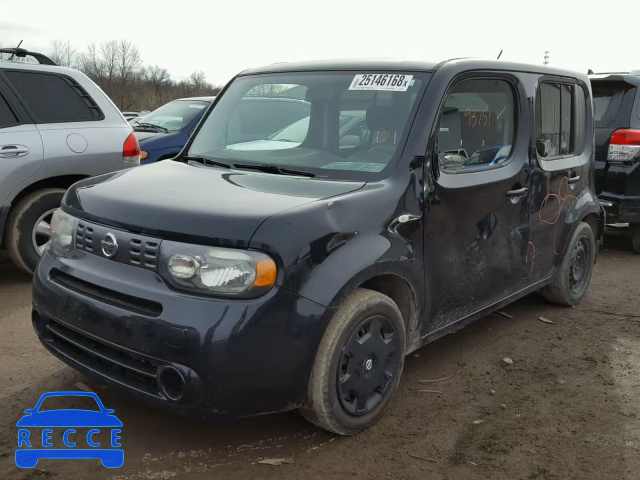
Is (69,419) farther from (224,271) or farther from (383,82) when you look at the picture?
(383,82)

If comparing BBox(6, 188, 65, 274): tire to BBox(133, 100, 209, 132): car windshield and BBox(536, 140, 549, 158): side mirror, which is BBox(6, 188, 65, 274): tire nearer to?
BBox(133, 100, 209, 132): car windshield

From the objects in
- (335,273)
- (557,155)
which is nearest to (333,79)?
(335,273)

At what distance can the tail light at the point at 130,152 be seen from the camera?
585 centimetres

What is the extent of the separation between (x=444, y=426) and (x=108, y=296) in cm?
175

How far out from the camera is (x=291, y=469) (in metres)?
2.87

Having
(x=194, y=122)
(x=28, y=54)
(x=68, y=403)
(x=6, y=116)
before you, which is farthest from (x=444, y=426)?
(x=194, y=122)

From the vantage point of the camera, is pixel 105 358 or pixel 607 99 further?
pixel 607 99

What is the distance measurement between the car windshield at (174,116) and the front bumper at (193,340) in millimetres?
6463

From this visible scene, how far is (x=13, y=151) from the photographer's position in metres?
5.25

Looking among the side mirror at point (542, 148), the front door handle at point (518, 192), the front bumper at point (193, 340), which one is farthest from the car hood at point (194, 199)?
the side mirror at point (542, 148)

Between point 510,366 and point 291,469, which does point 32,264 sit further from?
point 510,366

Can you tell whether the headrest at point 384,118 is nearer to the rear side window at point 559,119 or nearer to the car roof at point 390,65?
the car roof at point 390,65

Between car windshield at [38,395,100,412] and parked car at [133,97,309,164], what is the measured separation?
65.2 inches

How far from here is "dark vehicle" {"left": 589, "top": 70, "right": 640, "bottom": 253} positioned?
6.67m
